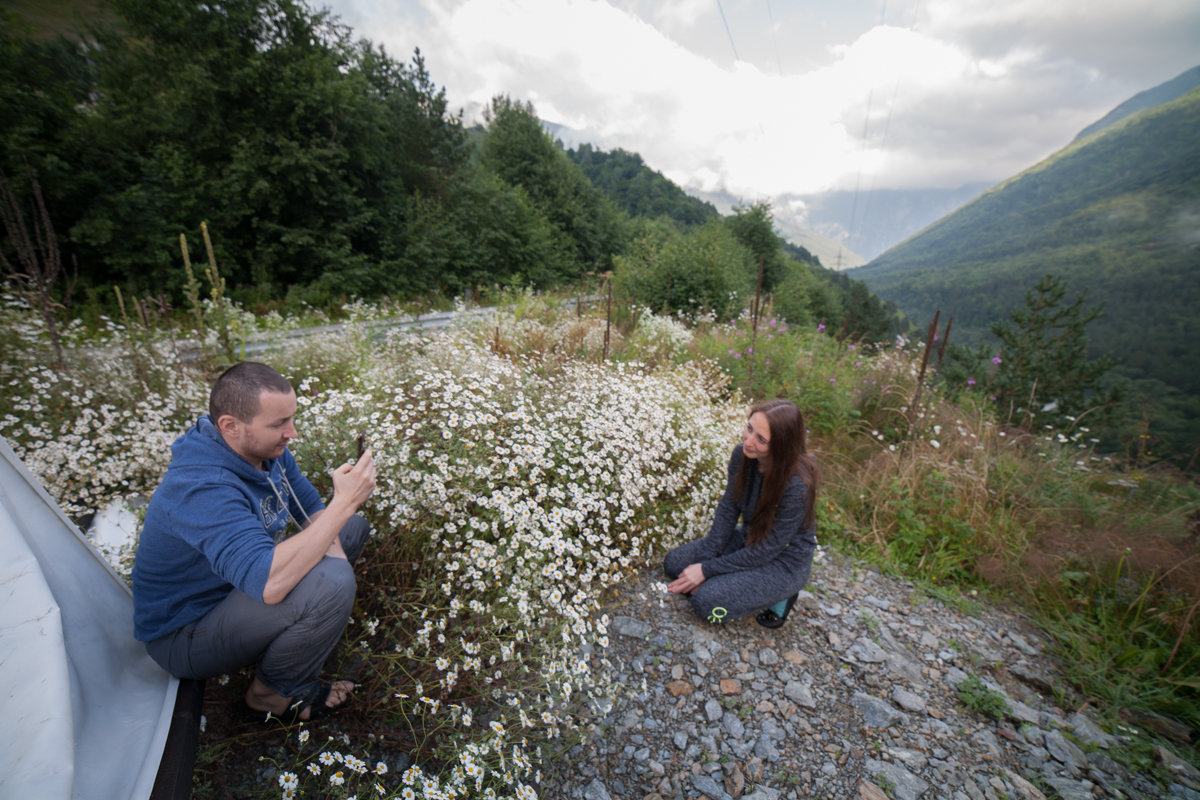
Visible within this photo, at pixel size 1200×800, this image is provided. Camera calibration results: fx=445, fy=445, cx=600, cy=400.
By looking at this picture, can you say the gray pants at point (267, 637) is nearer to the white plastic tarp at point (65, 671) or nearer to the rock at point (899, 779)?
the white plastic tarp at point (65, 671)

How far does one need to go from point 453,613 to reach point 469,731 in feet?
1.75

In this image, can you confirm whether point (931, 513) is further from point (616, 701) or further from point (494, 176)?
point (494, 176)

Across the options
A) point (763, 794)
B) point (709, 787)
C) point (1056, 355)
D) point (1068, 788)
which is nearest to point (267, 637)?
point (709, 787)

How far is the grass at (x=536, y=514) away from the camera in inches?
85.8

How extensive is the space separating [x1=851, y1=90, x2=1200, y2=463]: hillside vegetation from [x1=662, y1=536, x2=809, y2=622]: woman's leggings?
34.1 metres

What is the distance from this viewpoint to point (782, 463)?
2.92 m

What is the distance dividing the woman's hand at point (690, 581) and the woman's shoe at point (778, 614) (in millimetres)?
521

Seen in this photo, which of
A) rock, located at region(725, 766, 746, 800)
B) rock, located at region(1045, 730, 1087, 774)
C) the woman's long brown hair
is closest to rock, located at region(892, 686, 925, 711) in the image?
rock, located at region(1045, 730, 1087, 774)

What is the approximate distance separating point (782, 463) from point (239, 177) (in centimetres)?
1584

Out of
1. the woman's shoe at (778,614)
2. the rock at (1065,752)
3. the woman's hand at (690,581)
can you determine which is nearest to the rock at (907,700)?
the rock at (1065,752)

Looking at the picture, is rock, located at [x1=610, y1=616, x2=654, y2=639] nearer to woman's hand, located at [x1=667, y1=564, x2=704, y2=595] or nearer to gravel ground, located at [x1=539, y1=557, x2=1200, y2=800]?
gravel ground, located at [x1=539, y1=557, x2=1200, y2=800]

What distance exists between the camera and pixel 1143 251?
86938mm

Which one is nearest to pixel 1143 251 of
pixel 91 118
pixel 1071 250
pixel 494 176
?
pixel 1071 250

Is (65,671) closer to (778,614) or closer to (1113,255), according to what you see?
(778,614)
